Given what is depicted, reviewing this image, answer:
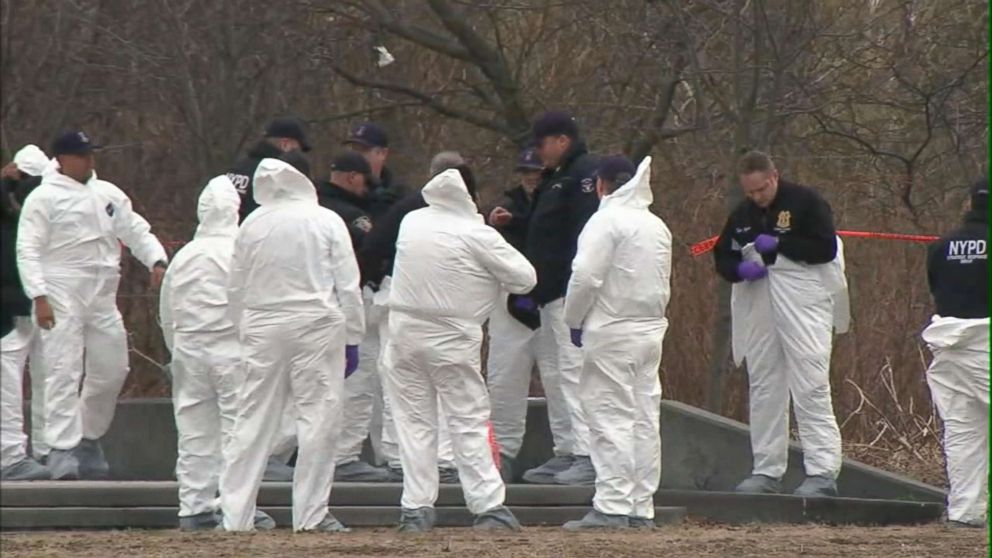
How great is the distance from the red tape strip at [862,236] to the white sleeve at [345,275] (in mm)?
4888

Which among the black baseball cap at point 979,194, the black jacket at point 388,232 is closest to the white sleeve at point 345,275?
the black jacket at point 388,232

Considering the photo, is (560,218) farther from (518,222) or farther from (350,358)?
(350,358)

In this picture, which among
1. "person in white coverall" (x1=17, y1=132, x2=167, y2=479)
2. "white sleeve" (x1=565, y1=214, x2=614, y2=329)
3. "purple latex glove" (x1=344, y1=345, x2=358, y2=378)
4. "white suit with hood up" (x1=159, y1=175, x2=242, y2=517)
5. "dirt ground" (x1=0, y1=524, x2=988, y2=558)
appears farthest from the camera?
"person in white coverall" (x1=17, y1=132, x2=167, y2=479)

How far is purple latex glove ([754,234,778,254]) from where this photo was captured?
14.0 metres

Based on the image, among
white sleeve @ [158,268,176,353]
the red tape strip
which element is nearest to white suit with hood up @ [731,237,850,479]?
the red tape strip

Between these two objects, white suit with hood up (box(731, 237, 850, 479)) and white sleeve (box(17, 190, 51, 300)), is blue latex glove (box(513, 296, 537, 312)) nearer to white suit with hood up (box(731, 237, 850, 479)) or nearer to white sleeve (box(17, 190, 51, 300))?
white suit with hood up (box(731, 237, 850, 479))

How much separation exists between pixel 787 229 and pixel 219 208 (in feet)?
11.2

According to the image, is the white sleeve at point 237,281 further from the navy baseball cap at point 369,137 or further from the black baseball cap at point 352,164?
the navy baseball cap at point 369,137

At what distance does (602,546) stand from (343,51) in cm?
772

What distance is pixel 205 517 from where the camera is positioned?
13.1m

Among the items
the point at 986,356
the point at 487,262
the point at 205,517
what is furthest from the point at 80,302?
the point at 986,356

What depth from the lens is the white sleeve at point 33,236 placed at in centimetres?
1406

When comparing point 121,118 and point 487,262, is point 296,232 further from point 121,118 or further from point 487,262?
point 121,118

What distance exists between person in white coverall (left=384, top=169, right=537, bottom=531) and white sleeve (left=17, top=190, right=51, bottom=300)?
103 inches
